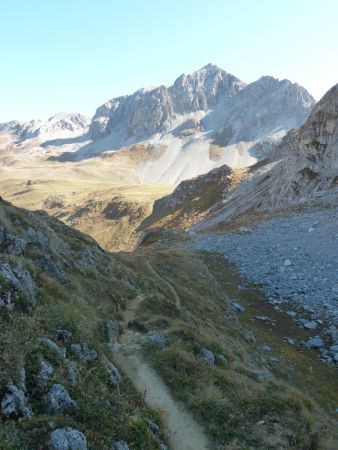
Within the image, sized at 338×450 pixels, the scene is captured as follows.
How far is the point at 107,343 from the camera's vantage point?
1733 cm

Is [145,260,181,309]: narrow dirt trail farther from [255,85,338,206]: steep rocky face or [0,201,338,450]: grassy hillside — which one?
[255,85,338,206]: steep rocky face

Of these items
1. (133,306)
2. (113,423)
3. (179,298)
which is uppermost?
(113,423)

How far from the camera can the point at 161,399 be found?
1431cm

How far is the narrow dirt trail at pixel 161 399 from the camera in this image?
40.8ft

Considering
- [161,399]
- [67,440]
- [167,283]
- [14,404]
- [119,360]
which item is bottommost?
[167,283]

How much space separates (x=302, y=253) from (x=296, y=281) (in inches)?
242

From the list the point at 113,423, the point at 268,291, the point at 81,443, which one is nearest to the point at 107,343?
the point at 113,423

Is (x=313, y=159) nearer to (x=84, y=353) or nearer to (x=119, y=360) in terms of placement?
(x=119, y=360)

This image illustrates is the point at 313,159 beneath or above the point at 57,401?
above

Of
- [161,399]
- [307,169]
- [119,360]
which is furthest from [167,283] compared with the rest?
[307,169]

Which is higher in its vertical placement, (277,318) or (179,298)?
(179,298)

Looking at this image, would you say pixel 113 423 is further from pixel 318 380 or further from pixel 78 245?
pixel 78 245

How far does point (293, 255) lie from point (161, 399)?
30.9m

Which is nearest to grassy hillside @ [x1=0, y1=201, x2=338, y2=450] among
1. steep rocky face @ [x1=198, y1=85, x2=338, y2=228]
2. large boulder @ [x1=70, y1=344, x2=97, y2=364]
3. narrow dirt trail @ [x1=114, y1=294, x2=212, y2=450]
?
large boulder @ [x1=70, y1=344, x2=97, y2=364]
